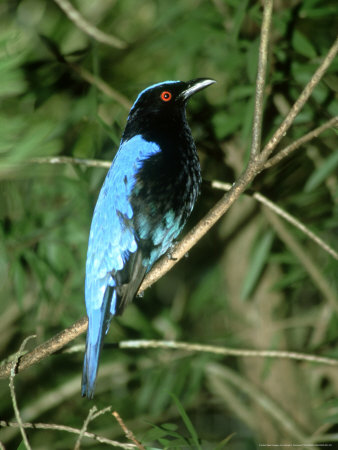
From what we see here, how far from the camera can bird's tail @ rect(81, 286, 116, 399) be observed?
269 centimetres

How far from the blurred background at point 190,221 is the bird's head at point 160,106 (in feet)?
0.49

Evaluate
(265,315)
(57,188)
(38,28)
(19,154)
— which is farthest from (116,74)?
(265,315)

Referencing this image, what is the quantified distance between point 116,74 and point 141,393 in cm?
277

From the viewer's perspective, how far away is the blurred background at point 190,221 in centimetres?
385

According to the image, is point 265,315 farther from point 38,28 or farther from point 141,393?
point 38,28

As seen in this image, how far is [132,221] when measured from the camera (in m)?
3.03

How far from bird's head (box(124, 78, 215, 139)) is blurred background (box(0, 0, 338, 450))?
150 millimetres

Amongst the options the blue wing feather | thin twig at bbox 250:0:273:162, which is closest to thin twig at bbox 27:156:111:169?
the blue wing feather

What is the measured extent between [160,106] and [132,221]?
1028mm

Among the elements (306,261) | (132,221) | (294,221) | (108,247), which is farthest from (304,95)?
(306,261)

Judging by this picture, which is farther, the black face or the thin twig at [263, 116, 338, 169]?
the black face

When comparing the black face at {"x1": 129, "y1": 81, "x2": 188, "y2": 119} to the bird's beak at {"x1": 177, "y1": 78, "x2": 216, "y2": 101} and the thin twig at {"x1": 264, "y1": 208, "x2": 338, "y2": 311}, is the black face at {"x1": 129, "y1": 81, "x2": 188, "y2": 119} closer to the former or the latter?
the bird's beak at {"x1": 177, "y1": 78, "x2": 216, "y2": 101}

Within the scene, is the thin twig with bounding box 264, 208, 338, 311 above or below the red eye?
below

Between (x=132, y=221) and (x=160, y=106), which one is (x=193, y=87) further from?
(x=132, y=221)
